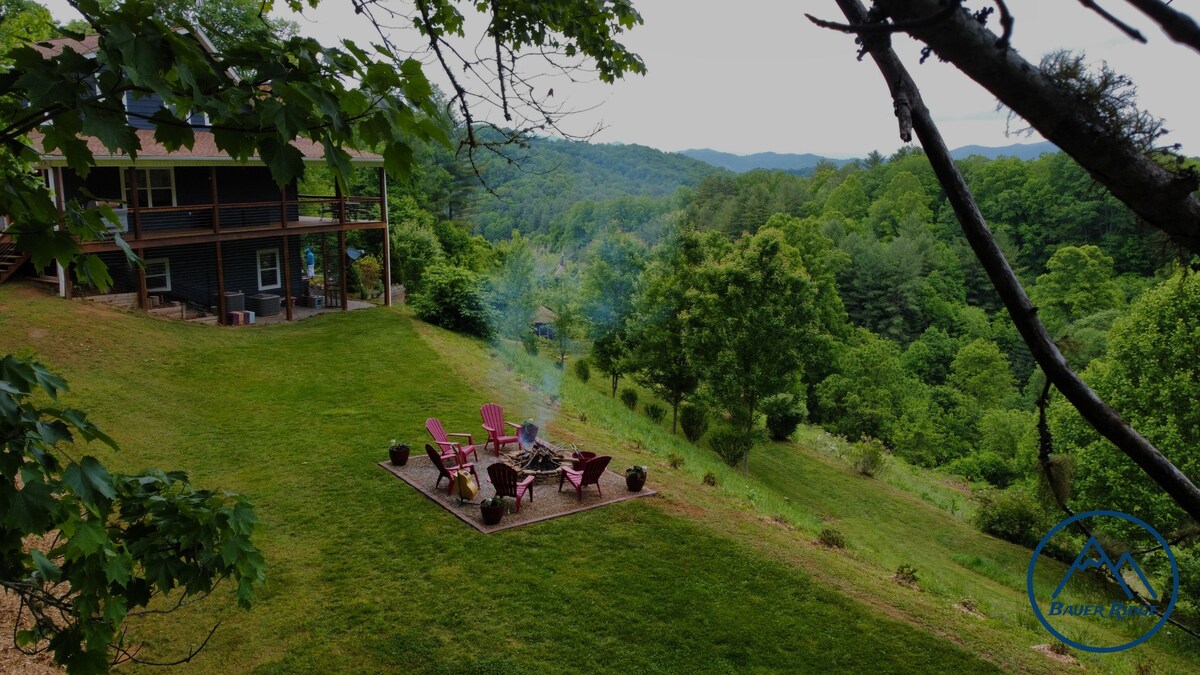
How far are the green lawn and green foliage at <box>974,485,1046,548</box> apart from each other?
4041mm

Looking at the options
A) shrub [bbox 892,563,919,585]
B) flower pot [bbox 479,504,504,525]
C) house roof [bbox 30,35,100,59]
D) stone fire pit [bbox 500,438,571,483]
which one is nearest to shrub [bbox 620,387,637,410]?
stone fire pit [bbox 500,438,571,483]

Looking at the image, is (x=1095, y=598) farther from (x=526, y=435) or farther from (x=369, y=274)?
(x=369, y=274)

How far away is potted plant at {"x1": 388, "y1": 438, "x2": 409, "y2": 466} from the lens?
12680 mm

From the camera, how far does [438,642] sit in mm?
8008

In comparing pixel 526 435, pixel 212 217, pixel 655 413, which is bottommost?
pixel 655 413

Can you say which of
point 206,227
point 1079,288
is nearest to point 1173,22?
point 206,227

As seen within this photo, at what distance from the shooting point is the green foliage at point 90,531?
104 inches

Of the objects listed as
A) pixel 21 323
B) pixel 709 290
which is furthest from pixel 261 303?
pixel 709 290

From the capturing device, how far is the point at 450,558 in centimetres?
971

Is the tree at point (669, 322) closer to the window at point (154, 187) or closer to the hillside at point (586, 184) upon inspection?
the hillside at point (586, 184)

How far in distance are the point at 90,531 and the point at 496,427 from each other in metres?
11.3

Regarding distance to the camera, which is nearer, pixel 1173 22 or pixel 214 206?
pixel 1173 22

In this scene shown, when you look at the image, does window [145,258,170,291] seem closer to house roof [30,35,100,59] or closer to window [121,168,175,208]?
window [121,168,175,208]

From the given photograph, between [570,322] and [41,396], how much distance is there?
1745cm
